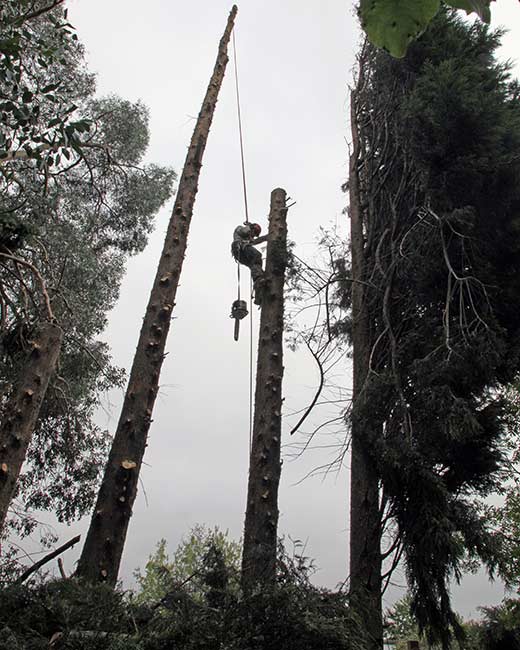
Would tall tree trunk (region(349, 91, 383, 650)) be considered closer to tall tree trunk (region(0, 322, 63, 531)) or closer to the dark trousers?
the dark trousers

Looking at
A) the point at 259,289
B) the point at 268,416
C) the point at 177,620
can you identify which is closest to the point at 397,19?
the point at 177,620

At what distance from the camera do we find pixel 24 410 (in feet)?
12.8

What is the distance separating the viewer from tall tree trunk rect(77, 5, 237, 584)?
4.08m

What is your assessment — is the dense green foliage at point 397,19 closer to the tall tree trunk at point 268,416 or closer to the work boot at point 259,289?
the tall tree trunk at point 268,416

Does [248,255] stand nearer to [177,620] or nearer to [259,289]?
[259,289]

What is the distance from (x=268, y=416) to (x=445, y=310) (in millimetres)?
2300

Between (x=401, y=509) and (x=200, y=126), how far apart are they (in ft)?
17.7

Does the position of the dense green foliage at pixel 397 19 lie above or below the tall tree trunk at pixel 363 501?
below

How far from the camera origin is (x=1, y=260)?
5324mm

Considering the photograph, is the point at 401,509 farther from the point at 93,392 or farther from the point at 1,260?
the point at 93,392

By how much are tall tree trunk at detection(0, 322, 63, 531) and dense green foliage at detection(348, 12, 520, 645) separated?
3294 millimetres

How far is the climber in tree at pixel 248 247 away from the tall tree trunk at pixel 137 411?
4.73ft

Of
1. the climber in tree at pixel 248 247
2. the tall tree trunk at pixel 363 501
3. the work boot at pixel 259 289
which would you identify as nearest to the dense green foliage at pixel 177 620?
the tall tree trunk at pixel 363 501

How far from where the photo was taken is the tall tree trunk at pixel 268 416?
5.16 m
